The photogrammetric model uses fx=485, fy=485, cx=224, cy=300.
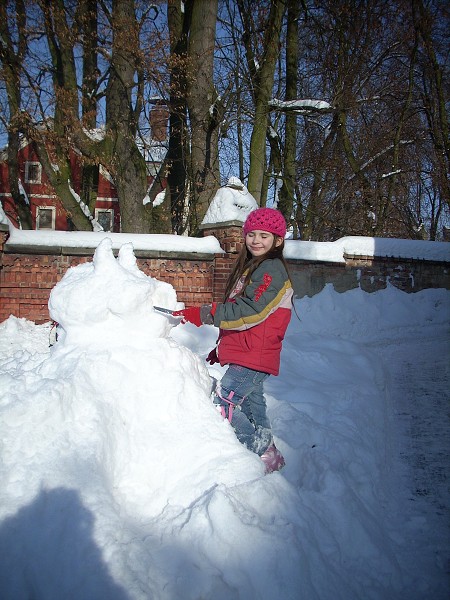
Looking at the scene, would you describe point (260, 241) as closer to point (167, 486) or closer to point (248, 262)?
point (248, 262)

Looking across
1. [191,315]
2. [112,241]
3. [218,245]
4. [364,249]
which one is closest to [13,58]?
[112,241]

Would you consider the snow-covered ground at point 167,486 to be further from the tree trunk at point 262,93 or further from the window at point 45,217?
the window at point 45,217

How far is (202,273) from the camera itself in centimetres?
791

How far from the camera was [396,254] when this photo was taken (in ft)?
29.9

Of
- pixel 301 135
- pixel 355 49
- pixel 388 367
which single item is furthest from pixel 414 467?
pixel 301 135

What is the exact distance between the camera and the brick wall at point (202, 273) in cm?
731

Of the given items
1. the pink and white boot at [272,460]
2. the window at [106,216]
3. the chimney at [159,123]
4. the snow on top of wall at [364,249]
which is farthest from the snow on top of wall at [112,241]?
the window at [106,216]

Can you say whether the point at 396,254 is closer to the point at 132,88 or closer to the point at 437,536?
the point at 132,88

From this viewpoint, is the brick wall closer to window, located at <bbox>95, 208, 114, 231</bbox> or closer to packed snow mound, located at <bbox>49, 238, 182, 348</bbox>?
packed snow mound, located at <bbox>49, 238, 182, 348</bbox>

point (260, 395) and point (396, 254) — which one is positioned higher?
point (396, 254)

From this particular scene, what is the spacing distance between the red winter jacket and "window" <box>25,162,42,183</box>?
20.4 metres

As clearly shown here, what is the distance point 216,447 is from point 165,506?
42 centimetres

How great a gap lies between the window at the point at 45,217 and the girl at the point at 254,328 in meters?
19.9

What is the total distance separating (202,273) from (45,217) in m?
15.7
